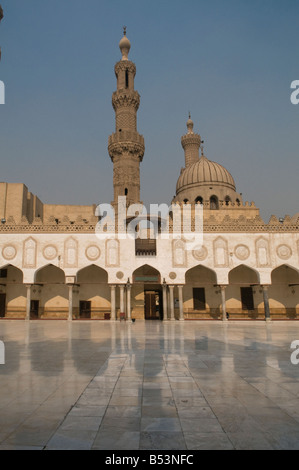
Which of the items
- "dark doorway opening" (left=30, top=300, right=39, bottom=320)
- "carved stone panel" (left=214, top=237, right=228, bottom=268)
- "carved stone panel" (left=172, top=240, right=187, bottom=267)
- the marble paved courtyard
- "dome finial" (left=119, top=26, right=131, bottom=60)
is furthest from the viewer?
"dome finial" (left=119, top=26, right=131, bottom=60)

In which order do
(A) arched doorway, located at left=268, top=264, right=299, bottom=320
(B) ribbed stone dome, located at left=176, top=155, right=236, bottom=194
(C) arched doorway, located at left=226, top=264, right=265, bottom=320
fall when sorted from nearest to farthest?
(C) arched doorway, located at left=226, top=264, right=265, bottom=320
(A) arched doorway, located at left=268, top=264, right=299, bottom=320
(B) ribbed stone dome, located at left=176, top=155, right=236, bottom=194

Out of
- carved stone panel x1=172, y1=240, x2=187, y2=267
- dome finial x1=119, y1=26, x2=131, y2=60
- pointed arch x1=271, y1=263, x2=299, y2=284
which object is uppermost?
dome finial x1=119, y1=26, x2=131, y2=60

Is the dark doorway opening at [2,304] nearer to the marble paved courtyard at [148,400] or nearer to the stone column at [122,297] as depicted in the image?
the stone column at [122,297]

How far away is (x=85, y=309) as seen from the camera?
27547mm

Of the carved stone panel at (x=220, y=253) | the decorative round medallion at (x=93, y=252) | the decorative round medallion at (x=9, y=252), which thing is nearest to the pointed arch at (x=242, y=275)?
the carved stone panel at (x=220, y=253)

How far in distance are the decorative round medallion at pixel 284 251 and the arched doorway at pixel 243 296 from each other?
305cm

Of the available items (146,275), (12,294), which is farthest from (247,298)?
(12,294)

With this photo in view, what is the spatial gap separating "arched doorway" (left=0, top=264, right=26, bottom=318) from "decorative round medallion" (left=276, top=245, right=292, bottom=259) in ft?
69.1

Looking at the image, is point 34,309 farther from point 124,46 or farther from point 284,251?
point 124,46

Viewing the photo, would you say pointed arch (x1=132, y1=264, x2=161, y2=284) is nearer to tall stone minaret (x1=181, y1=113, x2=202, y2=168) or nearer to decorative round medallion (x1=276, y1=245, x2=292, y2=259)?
decorative round medallion (x1=276, y1=245, x2=292, y2=259)

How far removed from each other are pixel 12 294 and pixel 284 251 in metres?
22.6

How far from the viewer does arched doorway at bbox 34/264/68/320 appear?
1078 inches

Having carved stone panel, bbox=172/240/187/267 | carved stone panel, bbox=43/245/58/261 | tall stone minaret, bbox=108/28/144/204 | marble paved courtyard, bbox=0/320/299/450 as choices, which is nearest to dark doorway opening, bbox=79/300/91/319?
carved stone panel, bbox=43/245/58/261
